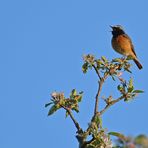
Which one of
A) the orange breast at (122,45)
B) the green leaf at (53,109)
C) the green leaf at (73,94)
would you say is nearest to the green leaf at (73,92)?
the green leaf at (73,94)

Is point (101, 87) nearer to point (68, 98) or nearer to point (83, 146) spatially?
point (68, 98)

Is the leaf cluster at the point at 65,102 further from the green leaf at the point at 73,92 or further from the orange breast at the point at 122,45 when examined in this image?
the orange breast at the point at 122,45

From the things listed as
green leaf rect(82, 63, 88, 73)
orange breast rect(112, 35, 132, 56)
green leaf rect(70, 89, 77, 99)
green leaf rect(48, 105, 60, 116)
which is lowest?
green leaf rect(48, 105, 60, 116)

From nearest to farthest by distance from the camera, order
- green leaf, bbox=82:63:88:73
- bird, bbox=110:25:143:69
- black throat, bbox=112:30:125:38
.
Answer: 1. green leaf, bbox=82:63:88:73
2. bird, bbox=110:25:143:69
3. black throat, bbox=112:30:125:38

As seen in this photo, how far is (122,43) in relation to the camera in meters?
12.9

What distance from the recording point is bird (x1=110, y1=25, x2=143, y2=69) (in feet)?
41.5

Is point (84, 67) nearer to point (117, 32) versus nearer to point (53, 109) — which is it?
point (53, 109)

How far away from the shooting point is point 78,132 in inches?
129

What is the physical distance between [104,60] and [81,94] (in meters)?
0.77

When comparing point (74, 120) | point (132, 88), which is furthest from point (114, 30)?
point (74, 120)

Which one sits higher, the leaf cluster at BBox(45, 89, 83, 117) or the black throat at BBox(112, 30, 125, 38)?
the black throat at BBox(112, 30, 125, 38)

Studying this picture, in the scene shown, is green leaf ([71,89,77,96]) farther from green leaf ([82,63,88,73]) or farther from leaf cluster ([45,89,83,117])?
green leaf ([82,63,88,73])

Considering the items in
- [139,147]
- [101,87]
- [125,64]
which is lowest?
[139,147]

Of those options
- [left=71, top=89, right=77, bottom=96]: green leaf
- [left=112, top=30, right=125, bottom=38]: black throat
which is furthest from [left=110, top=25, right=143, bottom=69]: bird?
[left=71, top=89, right=77, bottom=96]: green leaf
